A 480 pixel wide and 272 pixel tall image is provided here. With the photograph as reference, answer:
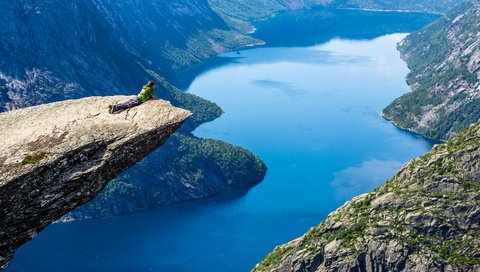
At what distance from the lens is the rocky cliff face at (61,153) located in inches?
855

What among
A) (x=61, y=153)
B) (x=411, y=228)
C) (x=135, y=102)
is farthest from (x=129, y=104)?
(x=411, y=228)

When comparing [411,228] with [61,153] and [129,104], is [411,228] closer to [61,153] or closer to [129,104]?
[129,104]

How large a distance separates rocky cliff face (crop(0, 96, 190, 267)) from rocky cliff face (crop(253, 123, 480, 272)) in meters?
82.1

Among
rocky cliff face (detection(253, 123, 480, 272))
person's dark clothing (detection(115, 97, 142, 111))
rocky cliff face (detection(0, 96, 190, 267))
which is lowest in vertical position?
rocky cliff face (detection(0, 96, 190, 267))

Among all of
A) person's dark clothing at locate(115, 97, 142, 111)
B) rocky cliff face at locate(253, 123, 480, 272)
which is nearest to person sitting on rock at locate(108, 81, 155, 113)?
person's dark clothing at locate(115, 97, 142, 111)

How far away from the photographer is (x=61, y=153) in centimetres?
2236

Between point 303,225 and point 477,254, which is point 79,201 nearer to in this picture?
point 477,254

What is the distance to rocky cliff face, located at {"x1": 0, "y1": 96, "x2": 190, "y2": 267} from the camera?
71.3 feet

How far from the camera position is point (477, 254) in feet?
319

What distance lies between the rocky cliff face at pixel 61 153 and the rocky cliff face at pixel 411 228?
82112 millimetres

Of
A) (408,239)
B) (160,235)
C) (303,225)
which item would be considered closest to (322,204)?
(303,225)

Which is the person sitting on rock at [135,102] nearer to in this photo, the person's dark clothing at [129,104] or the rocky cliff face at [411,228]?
the person's dark clothing at [129,104]

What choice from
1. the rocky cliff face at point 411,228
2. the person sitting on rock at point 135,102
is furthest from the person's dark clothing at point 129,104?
the rocky cliff face at point 411,228

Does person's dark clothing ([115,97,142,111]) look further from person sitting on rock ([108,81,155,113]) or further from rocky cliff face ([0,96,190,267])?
rocky cliff face ([0,96,190,267])
